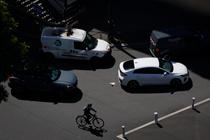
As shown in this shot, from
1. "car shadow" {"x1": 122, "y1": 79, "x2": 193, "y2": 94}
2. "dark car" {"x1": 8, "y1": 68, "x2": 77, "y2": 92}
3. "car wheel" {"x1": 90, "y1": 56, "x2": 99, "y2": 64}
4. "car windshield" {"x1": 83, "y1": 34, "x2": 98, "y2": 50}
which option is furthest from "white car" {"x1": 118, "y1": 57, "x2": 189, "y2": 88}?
"car windshield" {"x1": 83, "y1": 34, "x2": 98, "y2": 50}

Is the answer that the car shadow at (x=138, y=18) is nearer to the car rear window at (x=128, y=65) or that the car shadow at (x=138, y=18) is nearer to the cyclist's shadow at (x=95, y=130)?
the car rear window at (x=128, y=65)

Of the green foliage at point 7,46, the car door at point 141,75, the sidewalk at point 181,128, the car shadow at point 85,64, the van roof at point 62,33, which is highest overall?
the green foliage at point 7,46

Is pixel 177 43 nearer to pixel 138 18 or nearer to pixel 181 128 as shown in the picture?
pixel 138 18

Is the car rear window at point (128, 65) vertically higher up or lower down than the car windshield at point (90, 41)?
lower down

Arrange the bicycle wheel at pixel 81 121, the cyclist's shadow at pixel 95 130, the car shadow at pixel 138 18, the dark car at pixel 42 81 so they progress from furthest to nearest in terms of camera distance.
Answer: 1. the car shadow at pixel 138 18
2. the dark car at pixel 42 81
3. the bicycle wheel at pixel 81 121
4. the cyclist's shadow at pixel 95 130

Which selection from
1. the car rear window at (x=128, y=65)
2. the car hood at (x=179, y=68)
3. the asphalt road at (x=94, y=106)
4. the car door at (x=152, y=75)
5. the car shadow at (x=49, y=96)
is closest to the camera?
the asphalt road at (x=94, y=106)

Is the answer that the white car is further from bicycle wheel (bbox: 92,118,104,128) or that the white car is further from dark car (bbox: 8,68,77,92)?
bicycle wheel (bbox: 92,118,104,128)

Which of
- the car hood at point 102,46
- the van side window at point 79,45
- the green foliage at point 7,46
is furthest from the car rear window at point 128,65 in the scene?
the green foliage at point 7,46
